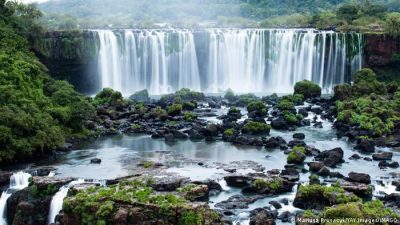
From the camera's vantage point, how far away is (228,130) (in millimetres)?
41844

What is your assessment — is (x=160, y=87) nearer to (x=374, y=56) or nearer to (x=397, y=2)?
(x=374, y=56)

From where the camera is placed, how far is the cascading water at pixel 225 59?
201 ft

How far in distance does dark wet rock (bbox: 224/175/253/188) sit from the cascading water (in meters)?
31.2

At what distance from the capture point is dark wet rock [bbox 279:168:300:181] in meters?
31.2

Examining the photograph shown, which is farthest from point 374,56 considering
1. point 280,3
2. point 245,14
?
point 280,3

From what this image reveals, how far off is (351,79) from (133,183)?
126 feet

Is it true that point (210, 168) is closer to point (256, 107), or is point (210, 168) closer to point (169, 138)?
point (169, 138)

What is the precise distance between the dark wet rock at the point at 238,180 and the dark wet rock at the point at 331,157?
6154 millimetres

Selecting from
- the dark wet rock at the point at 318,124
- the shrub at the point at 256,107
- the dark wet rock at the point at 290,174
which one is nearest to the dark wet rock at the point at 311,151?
the dark wet rock at the point at 290,174

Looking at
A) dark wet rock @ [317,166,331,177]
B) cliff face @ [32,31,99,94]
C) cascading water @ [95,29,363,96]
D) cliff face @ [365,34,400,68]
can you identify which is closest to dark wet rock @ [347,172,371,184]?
dark wet rock @ [317,166,331,177]

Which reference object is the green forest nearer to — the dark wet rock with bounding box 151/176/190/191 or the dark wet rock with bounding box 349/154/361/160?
the dark wet rock with bounding box 349/154/361/160

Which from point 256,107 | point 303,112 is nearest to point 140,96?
point 256,107

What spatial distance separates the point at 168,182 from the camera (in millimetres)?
28250

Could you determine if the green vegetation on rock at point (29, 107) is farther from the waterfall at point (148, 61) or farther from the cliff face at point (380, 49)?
the cliff face at point (380, 49)
